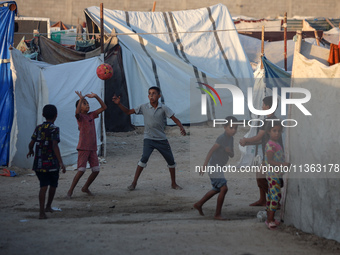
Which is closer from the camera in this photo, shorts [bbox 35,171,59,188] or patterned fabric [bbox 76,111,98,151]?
shorts [bbox 35,171,59,188]

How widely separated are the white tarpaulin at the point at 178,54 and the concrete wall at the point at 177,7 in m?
12.1

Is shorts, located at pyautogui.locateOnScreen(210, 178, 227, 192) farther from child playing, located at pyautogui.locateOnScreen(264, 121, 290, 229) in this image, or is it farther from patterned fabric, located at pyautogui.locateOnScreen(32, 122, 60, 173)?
patterned fabric, located at pyautogui.locateOnScreen(32, 122, 60, 173)

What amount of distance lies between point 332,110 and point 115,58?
9.17m

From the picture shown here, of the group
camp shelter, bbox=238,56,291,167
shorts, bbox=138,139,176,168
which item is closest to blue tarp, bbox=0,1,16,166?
shorts, bbox=138,139,176,168

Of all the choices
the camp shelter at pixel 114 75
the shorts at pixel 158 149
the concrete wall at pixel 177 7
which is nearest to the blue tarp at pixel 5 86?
the shorts at pixel 158 149

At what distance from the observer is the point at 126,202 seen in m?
6.50

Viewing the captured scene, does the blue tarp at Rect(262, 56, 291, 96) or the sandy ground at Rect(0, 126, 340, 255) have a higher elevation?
the blue tarp at Rect(262, 56, 291, 96)

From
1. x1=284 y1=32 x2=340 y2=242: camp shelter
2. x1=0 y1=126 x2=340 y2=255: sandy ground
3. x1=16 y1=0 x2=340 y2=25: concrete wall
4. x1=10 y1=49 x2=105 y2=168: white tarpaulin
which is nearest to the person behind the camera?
x1=0 y1=126 x2=340 y2=255: sandy ground

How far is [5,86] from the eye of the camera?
8.62 meters

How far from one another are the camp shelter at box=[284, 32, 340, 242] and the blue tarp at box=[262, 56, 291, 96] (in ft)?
10.5

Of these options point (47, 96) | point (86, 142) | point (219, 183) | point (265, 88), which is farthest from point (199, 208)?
point (47, 96)

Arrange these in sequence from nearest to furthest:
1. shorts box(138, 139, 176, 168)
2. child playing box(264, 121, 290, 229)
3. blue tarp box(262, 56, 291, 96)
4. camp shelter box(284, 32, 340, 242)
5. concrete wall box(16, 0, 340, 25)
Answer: camp shelter box(284, 32, 340, 242) → child playing box(264, 121, 290, 229) → shorts box(138, 139, 176, 168) → blue tarp box(262, 56, 291, 96) → concrete wall box(16, 0, 340, 25)

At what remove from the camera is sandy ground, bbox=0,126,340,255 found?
14.2ft

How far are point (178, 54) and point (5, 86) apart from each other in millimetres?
7099
